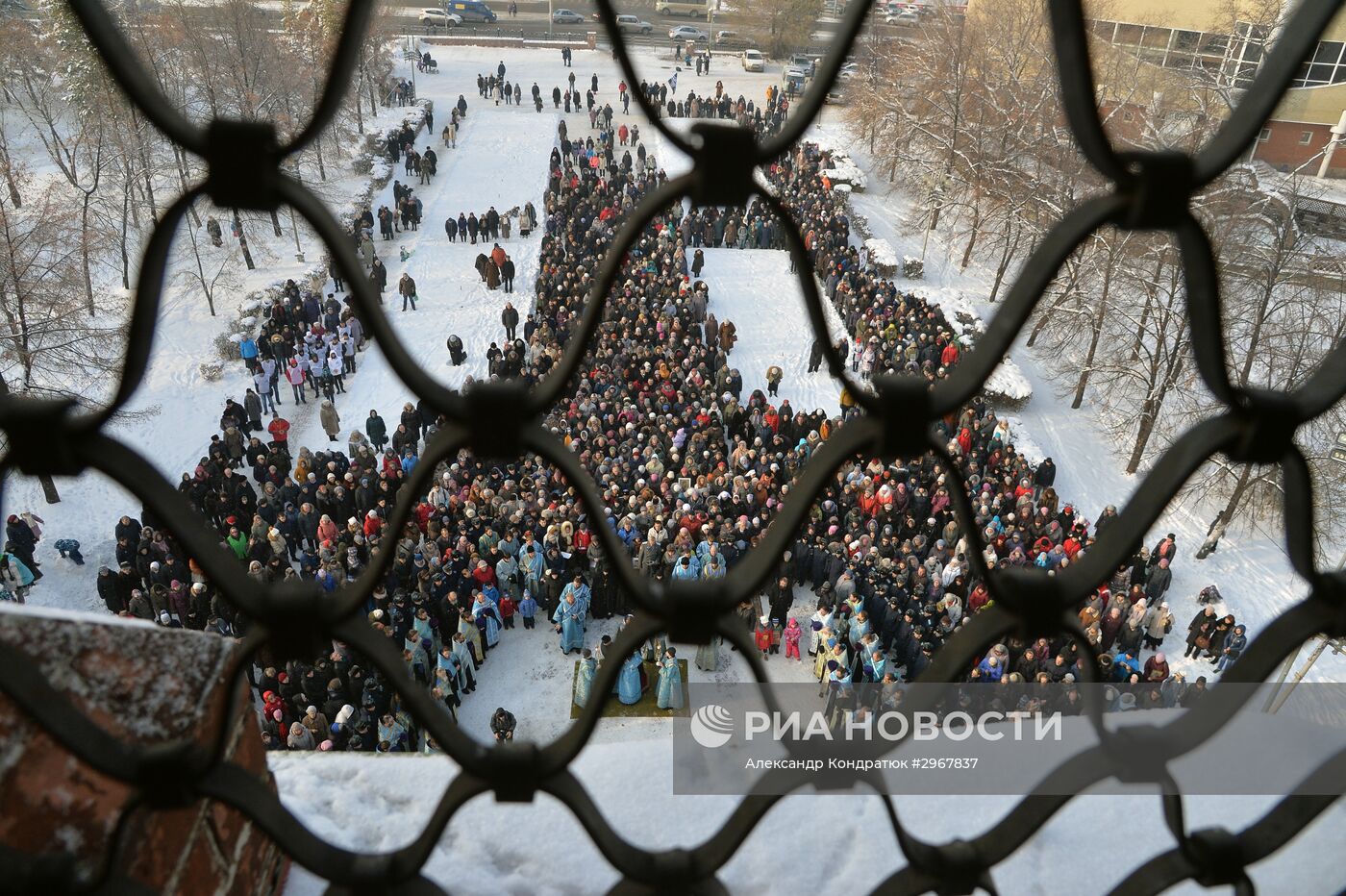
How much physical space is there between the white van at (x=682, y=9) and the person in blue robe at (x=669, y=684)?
4232 centimetres

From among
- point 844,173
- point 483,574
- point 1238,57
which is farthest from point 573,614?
point 844,173

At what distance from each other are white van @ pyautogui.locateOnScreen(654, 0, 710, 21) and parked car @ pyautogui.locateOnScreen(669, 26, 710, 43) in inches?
40.2

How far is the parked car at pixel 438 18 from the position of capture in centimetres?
4638

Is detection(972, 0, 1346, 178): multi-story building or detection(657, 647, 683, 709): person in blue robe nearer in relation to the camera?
detection(657, 647, 683, 709): person in blue robe

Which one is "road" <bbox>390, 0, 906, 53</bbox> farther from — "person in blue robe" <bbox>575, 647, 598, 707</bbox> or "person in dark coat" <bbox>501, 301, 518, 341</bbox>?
"person in blue robe" <bbox>575, 647, 598, 707</bbox>

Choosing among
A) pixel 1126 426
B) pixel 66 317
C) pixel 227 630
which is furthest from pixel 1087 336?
pixel 66 317

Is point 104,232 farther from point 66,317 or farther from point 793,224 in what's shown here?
point 793,224

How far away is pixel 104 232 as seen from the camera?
53.7 feet

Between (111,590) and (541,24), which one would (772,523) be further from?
(541,24)

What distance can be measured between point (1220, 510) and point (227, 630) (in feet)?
50.6

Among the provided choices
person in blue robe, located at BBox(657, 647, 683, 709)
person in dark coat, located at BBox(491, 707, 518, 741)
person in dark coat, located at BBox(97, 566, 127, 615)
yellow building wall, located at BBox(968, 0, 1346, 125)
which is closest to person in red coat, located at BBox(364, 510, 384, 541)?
person in dark coat, located at BBox(97, 566, 127, 615)

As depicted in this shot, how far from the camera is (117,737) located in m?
1.42

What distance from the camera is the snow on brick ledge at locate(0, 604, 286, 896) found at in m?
1.34

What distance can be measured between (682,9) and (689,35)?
2.39 meters
